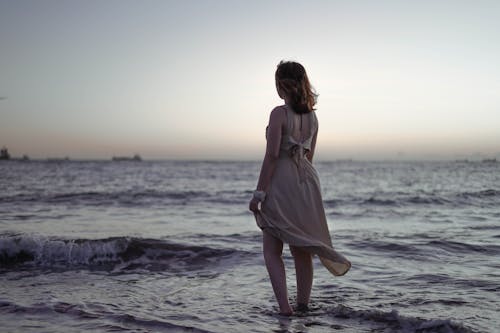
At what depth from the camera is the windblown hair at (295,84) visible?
167 inches

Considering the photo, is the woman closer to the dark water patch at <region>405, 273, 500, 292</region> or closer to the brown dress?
the brown dress

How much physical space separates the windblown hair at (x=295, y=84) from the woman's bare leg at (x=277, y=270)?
1.25 meters

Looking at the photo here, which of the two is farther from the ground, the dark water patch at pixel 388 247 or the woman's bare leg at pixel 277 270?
the woman's bare leg at pixel 277 270

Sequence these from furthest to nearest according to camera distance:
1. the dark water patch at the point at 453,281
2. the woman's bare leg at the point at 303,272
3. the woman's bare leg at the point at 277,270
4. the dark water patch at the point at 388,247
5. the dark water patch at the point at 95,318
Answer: the dark water patch at the point at 388,247, the dark water patch at the point at 453,281, the woman's bare leg at the point at 303,272, the woman's bare leg at the point at 277,270, the dark water patch at the point at 95,318

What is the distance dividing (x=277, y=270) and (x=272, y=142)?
1.23m

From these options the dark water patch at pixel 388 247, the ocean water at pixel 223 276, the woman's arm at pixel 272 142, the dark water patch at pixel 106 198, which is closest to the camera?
the woman's arm at pixel 272 142

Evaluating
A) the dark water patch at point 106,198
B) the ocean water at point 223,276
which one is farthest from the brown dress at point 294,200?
the dark water patch at point 106,198

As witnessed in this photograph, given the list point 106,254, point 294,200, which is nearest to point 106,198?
point 106,254

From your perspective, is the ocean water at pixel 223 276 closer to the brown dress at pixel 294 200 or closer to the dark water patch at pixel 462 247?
the dark water patch at pixel 462 247

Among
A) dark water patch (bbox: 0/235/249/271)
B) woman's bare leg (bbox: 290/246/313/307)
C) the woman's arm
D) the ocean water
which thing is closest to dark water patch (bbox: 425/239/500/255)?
the ocean water

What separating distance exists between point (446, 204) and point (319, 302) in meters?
13.9

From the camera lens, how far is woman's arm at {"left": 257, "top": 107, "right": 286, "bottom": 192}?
13.8 feet

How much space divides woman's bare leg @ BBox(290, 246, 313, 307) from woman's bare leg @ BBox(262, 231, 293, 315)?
0.63 feet

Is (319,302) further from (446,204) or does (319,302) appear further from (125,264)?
(446,204)
